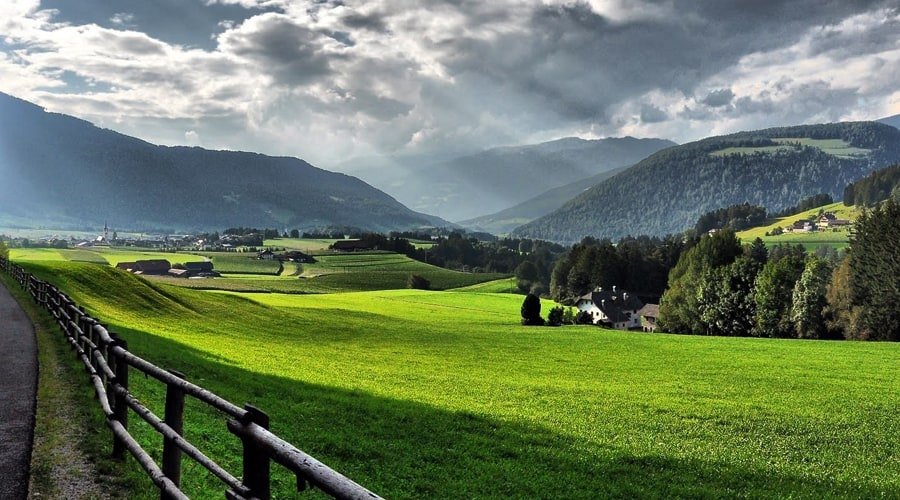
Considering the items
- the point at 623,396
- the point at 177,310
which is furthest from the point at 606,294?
the point at 623,396

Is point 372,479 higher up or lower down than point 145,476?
lower down

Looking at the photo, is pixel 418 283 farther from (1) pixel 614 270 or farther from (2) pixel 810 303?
(2) pixel 810 303

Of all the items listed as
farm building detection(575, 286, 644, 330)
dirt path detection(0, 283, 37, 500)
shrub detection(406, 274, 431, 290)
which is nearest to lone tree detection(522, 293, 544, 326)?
farm building detection(575, 286, 644, 330)

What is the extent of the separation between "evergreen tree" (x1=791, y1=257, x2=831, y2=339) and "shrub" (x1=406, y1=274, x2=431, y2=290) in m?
92.1

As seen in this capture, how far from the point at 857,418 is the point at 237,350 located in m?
31.2

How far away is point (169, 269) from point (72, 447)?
526ft

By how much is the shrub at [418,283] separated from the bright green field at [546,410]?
4130 inches

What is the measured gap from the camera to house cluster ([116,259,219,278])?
145875mm

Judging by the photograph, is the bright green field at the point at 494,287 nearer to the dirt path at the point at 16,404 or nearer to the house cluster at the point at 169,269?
the house cluster at the point at 169,269

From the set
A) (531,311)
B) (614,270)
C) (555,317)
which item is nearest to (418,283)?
(614,270)

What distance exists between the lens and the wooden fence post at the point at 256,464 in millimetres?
5062

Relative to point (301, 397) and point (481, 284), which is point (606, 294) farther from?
point (301, 397)

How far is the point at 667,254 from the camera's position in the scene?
162 m

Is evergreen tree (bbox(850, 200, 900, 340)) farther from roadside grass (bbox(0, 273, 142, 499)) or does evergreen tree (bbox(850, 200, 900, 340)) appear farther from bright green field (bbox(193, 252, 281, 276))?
bright green field (bbox(193, 252, 281, 276))
